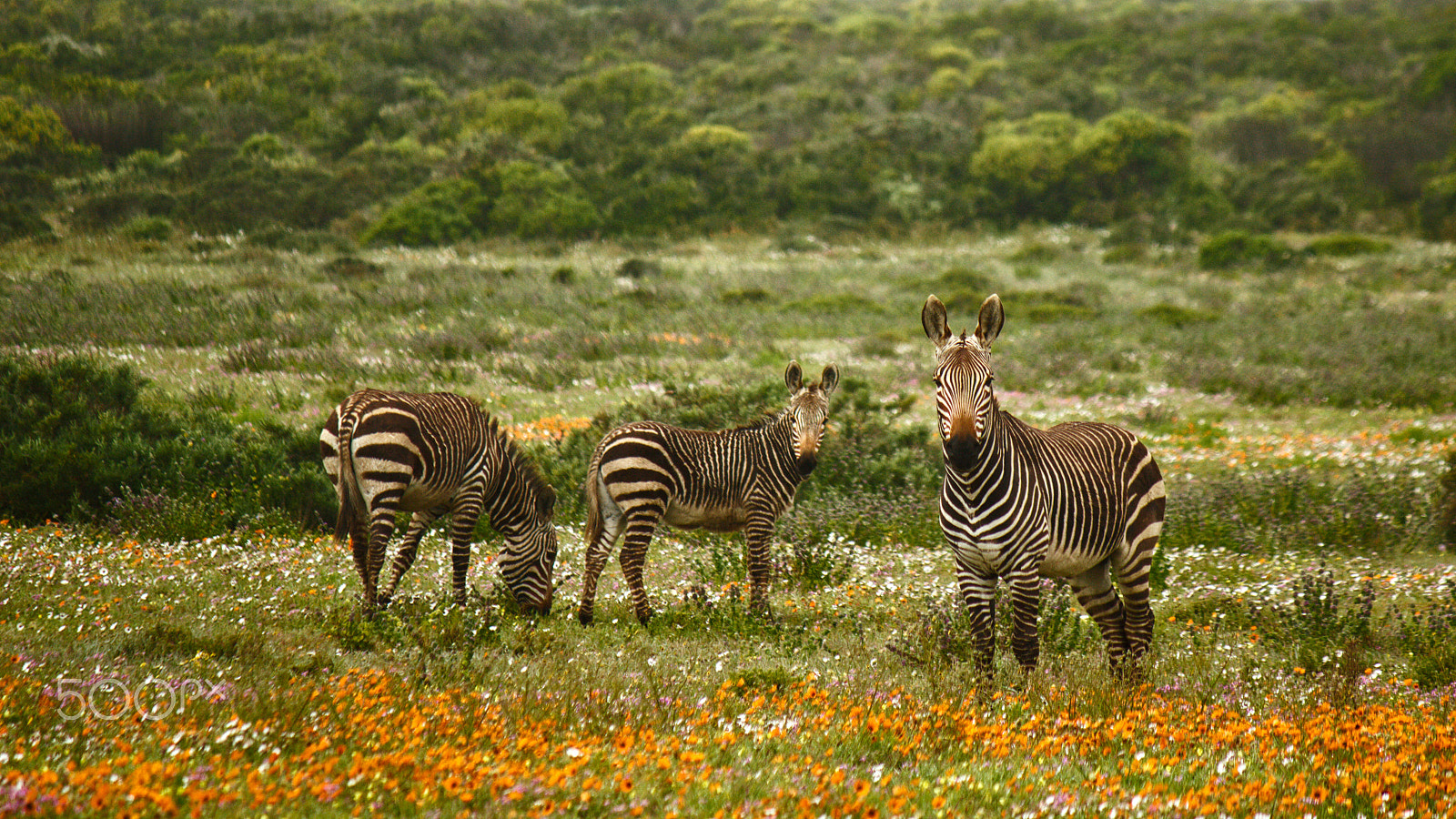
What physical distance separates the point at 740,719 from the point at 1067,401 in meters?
16.3

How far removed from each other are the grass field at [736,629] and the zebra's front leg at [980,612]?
5.9 inches

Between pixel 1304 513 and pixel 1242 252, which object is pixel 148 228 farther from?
pixel 1242 252

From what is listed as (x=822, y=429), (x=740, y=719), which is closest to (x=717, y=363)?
(x=822, y=429)

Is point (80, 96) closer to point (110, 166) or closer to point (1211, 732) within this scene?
point (110, 166)

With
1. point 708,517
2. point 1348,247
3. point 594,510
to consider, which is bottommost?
point 708,517

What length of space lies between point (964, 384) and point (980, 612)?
1.62 meters

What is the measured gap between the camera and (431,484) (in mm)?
8719

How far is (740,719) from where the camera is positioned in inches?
198

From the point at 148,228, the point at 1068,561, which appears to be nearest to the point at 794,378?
the point at 1068,561

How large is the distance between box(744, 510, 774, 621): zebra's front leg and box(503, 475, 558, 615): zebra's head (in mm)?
1814

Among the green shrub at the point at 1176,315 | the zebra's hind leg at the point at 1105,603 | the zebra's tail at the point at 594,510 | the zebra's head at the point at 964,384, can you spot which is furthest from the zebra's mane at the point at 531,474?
the green shrub at the point at 1176,315

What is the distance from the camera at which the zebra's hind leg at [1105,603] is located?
24.2 feet

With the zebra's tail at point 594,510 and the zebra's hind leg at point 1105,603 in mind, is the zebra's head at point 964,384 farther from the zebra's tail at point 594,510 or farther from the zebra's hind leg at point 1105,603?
the zebra's tail at point 594,510

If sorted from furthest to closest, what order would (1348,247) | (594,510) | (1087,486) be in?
(1348,247) → (594,510) → (1087,486)
